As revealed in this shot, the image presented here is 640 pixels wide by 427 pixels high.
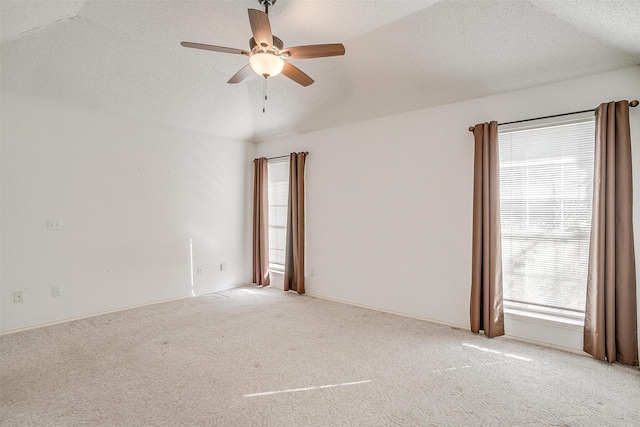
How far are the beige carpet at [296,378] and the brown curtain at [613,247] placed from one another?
0.71 feet

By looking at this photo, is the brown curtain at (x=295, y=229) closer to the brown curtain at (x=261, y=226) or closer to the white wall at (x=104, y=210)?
the brown curtain at (x=261, y=226)

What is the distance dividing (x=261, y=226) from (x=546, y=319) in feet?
13.5

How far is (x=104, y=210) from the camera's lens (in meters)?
3.95

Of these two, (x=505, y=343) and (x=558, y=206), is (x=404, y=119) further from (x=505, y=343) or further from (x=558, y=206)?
(x=505, y=343)

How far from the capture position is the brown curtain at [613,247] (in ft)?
8.32

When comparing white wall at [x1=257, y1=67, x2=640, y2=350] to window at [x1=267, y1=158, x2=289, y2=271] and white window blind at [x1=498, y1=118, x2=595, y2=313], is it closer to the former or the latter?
white window blind at [x1=498, y1=118, x2=595, y2=313]

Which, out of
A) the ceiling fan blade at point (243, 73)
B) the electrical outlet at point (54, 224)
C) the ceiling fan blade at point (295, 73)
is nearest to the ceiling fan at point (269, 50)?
the ceiling fan blade at point (295, 73)

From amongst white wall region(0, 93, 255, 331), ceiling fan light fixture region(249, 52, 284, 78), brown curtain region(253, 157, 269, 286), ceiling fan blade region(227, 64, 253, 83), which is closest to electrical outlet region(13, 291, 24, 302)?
white wall region(0, 93, 255, 331)

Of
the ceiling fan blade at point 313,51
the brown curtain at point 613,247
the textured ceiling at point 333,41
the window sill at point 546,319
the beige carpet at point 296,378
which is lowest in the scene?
the beige carpet at point 296,378

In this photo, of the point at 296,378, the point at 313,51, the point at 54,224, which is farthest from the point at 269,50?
the point at 54,224

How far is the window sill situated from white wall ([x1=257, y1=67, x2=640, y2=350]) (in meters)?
0.06

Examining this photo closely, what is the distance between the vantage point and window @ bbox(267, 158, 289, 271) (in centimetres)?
532

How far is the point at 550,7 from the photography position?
2.35 metres

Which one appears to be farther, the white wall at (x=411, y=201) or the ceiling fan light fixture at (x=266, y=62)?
the white wall at (x=411, y=201)
